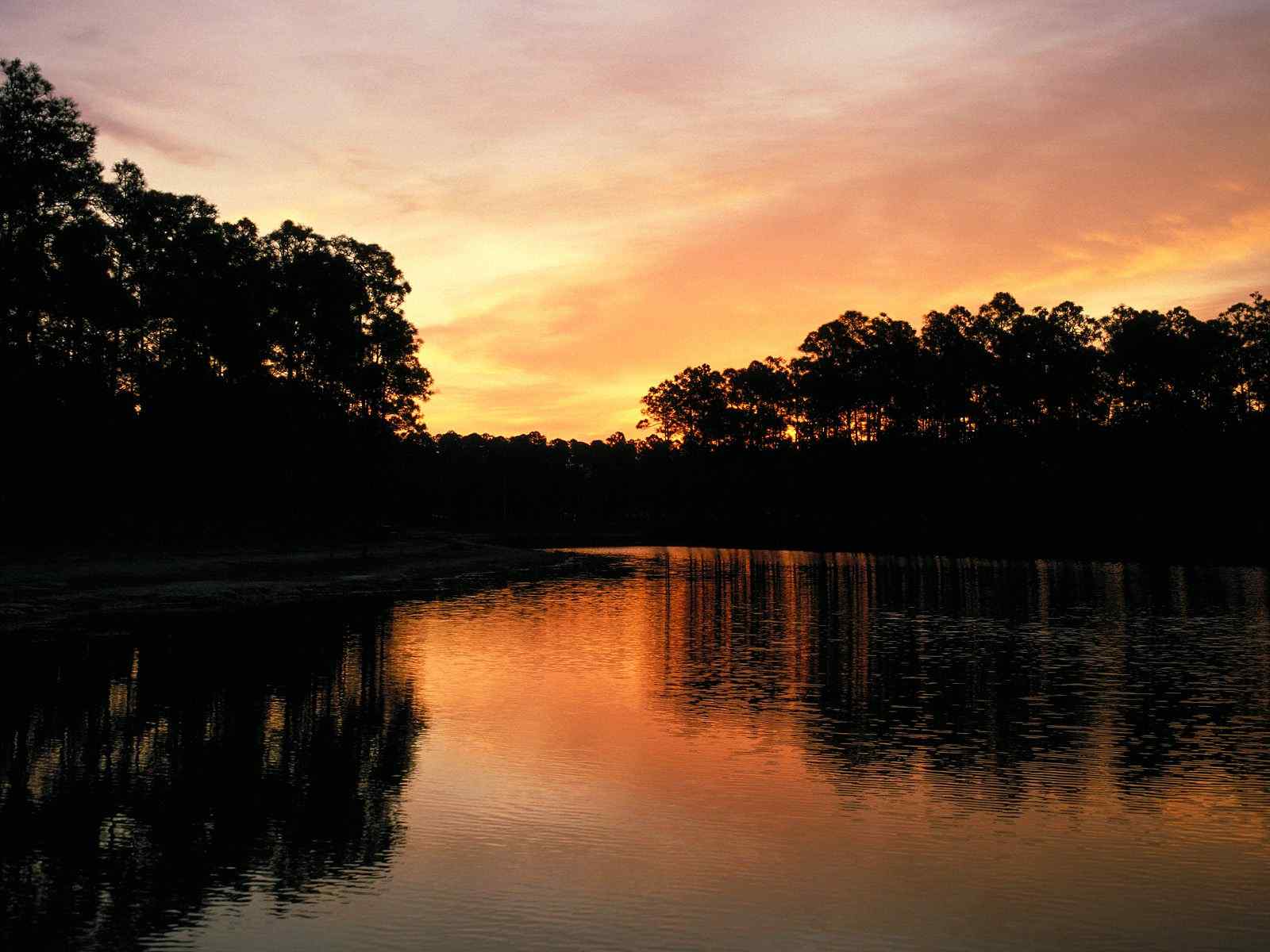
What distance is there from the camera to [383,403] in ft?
311

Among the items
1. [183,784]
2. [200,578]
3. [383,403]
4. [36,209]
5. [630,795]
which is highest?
[36,209]

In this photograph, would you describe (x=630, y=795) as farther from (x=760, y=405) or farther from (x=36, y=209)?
(x=760, y=405)

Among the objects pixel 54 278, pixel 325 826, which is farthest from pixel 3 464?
pixel 325 826

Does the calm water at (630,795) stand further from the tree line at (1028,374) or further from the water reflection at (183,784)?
the tree line at (1028,374)

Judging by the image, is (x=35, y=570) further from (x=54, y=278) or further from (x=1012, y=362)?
(x=1012, y=362)

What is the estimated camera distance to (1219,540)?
299ft

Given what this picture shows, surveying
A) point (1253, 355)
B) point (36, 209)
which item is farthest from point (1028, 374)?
point (36, 209)

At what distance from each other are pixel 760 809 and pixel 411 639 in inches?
807

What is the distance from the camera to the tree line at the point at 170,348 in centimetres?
6072

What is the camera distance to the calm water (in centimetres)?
998

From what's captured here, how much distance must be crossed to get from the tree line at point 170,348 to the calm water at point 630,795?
39099 mm

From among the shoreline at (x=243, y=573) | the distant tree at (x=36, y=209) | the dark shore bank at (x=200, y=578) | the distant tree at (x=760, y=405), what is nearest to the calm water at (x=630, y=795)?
the dark shore bank at (x=200, y=578)

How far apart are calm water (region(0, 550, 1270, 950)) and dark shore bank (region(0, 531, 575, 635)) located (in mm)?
8045

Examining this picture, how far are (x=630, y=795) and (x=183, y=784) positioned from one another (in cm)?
605
